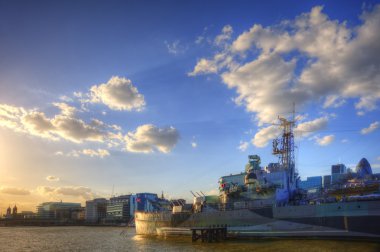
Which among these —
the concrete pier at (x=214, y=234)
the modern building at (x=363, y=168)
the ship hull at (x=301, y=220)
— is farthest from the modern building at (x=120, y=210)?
the modern building at (x=363, y=168)

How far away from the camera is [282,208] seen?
42.9 m

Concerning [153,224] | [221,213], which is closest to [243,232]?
[221,213]

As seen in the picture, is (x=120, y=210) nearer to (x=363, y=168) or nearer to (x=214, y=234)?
(x=214, y=234)

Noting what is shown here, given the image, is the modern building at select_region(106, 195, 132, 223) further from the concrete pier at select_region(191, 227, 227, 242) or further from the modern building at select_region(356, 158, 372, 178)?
the modern building at select_region(356, 158, 372, 178)

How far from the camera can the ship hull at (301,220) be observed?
36562 millimetres

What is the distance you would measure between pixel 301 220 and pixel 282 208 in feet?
9.31

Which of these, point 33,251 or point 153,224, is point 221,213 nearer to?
point 153,224

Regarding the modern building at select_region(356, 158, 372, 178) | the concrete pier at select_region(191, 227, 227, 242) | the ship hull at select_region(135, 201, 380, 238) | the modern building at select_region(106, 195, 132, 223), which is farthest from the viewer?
the modern building at select_region(106, 195, 132, 223)

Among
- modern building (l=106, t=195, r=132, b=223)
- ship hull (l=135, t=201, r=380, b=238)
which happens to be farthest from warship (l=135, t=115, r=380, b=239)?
modern building (l=106, t=195, r=132, b=223)

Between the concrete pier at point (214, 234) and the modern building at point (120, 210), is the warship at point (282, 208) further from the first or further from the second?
the modern building at point (120, 210)

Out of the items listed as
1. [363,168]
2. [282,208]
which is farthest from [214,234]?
[363,168]

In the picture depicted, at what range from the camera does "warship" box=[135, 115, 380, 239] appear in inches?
1479

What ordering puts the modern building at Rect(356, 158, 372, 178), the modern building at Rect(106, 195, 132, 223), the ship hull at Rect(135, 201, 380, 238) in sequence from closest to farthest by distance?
the ship hull at Rect(135, 201, 380, 238), the modern building at Rect(356, 158, 372, 178), the modern building at Rect(106, 195, 132, 223)

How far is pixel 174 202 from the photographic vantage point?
203 ft
